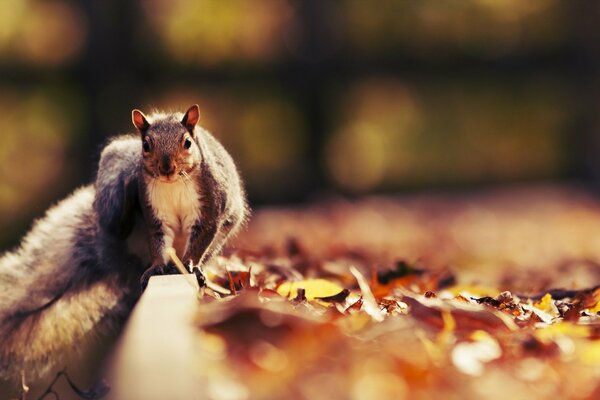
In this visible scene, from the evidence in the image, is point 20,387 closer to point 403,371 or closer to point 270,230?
point 403,371

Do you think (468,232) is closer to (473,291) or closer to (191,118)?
(473,291)

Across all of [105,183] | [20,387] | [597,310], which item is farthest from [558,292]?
[20,387]

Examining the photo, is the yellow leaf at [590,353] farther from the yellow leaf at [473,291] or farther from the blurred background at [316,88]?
the blurred background at [316,88]

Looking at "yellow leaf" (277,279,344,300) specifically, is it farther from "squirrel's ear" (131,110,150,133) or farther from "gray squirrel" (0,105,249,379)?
"squirrel's ear" (131,110,150,133)

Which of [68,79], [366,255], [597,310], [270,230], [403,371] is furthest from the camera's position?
[68,79]

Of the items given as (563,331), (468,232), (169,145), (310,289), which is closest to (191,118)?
(169,145)
